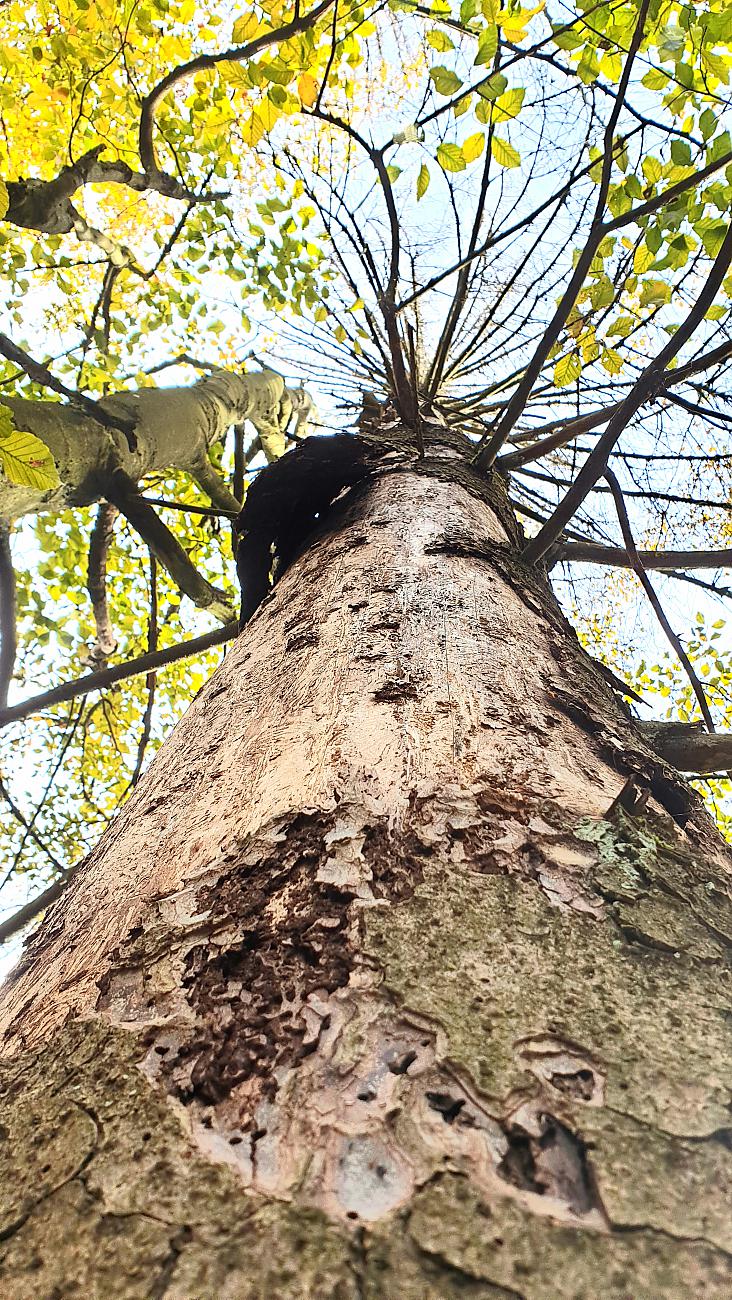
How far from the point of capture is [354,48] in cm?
342

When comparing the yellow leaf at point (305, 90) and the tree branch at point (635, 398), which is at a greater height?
the yellow leaf at point (305, 90)

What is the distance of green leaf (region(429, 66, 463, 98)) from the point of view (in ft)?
5.32

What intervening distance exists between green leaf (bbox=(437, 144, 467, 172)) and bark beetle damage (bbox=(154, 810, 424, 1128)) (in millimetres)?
1714

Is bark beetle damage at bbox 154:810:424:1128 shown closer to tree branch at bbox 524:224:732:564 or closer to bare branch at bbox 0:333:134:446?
tree branch at bbox 524:224:732:564

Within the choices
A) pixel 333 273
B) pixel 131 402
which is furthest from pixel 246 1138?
pixel 333 273

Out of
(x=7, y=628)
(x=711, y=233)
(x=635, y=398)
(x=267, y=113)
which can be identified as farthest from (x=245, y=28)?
(x=7, y=628)

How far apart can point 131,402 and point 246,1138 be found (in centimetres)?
273

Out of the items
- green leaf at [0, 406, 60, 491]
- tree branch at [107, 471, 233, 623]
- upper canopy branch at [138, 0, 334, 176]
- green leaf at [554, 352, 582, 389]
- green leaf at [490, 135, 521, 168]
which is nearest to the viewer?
green leaf at [0, 406, 60, 491]

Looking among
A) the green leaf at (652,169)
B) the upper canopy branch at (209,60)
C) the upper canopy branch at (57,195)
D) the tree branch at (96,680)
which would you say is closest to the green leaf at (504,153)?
the green leaf at (652,169)

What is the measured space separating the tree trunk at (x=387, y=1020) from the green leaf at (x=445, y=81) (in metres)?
1.38

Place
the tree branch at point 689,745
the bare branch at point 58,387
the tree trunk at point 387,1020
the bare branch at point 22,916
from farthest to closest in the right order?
the bare branch at point 22,916 → the bare branch at point 58,387 → the tree branch at point 689,745 → the tree trunk at point 387,1020

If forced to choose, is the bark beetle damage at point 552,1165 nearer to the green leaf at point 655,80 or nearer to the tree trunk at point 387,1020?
the tree trunk at point 387,1020

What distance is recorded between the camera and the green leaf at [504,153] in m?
1.74

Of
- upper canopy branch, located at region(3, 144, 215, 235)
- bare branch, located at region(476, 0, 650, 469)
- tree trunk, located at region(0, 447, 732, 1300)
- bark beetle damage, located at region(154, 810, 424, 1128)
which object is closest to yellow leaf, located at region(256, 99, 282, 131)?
bare branch, located at region(476, 0, 650, 469)
